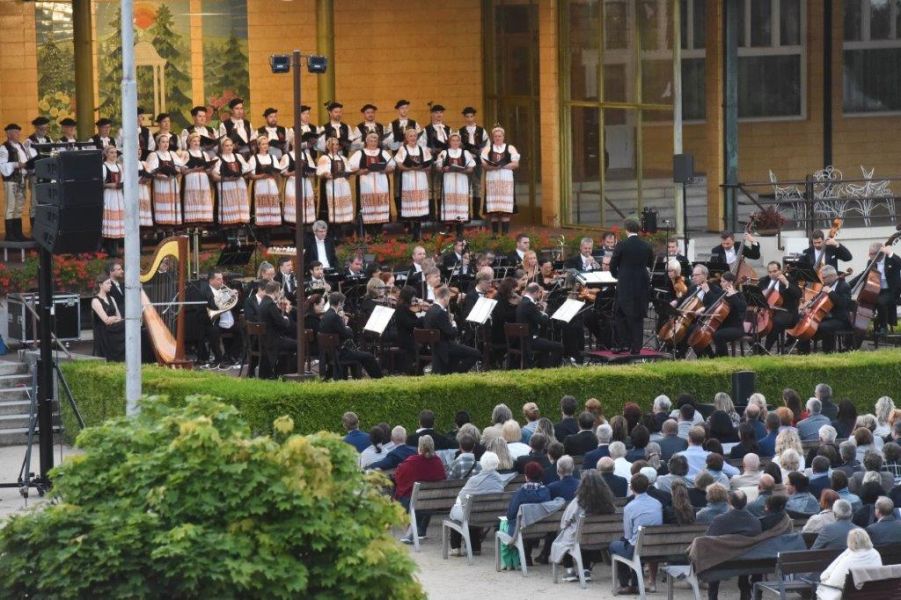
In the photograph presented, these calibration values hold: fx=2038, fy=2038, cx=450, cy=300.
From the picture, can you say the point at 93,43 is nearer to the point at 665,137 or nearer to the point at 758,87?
the point at 665,137

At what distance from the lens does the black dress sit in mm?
22312

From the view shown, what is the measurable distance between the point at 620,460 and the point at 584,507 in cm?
98

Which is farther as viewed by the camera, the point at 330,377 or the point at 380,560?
the point at 330,377

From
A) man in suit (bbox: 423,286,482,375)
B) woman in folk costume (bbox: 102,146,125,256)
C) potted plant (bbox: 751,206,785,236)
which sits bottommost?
man in suit (bbox: 423,286,482,375)

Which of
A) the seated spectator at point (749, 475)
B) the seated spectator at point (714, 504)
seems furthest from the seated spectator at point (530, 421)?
the seated spectator at point (714, 504)

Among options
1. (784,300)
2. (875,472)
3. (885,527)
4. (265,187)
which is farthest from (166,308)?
(885,527)

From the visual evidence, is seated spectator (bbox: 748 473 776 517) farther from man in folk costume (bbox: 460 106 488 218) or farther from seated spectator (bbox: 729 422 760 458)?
man in folk costume (bbox: 460 106 488 218)

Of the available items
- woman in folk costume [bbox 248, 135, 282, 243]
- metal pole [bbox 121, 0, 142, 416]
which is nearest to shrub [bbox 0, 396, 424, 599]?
metal pole [bbox 121, 0, 142, 416]

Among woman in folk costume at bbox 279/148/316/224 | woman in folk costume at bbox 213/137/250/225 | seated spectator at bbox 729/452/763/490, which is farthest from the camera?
woman in folk costume at bbox 279/148/316/224

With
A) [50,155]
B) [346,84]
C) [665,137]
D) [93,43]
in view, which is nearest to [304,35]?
[346,84]

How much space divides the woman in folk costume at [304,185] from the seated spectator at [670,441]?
440 inches

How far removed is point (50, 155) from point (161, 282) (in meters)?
4.84

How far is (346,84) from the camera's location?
33562mm

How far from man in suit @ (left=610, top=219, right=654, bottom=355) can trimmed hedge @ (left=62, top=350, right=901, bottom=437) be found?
3.95 ft
